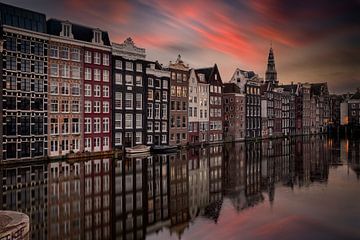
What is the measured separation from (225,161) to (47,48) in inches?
1284

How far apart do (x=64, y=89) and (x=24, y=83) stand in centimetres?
673

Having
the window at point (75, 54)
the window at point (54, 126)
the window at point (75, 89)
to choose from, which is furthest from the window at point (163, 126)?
the window at point (54, 126)

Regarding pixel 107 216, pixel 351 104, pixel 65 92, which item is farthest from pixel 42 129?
pixel 351 104

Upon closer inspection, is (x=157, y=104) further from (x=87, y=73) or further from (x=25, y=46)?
(x=25, y=46)

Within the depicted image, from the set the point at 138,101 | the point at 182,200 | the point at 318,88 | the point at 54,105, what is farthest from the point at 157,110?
the point at 318,88

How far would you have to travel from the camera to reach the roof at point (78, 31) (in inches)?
2314

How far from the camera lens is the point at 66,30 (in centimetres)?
5928

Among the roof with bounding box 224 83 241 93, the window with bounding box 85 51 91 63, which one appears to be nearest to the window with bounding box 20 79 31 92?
the window with bounding box 85 51 91 63

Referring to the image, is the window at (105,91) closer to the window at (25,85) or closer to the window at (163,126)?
the window at (25,85)

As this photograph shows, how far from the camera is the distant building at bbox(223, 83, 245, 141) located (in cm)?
10181

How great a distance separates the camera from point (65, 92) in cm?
5906

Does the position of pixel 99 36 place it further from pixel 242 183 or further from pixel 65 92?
pixel 242 183

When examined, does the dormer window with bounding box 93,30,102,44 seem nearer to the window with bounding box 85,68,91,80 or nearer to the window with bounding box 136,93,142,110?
the window with bounding box 85,68,91,80

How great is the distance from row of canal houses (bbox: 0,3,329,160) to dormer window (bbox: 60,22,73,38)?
0.16 m
